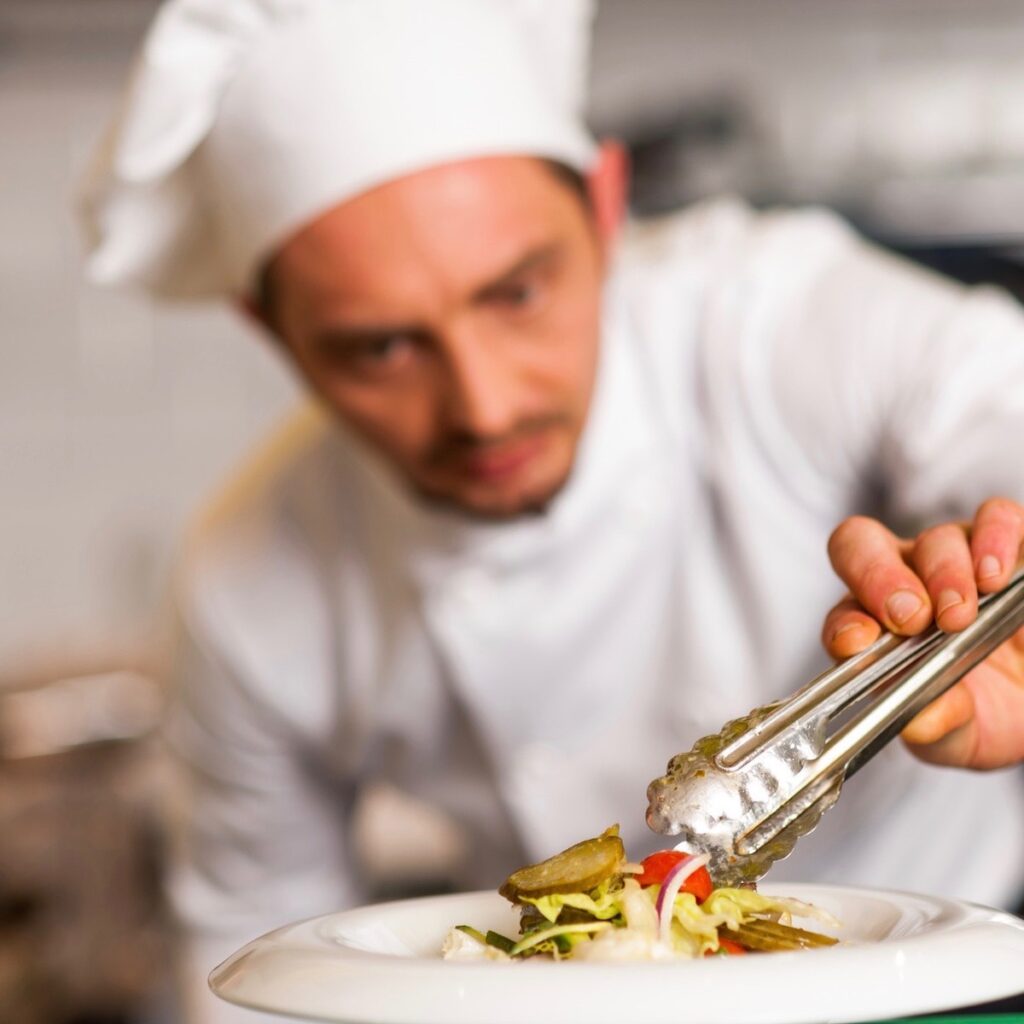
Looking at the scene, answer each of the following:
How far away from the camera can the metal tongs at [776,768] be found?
566mm

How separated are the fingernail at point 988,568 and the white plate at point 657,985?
0.22 m

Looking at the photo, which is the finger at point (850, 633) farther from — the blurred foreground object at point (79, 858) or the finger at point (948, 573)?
the blurred foreground object at point (79, 858)

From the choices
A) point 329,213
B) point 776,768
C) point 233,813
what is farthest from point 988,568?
point 233,813

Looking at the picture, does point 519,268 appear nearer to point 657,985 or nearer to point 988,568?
point 988,568

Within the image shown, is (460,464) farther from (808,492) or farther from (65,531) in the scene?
(65,531)

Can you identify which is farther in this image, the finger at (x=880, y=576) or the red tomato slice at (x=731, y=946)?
the finger at (x=880, y=576)

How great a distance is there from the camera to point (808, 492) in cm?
128

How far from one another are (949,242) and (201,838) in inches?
73.5

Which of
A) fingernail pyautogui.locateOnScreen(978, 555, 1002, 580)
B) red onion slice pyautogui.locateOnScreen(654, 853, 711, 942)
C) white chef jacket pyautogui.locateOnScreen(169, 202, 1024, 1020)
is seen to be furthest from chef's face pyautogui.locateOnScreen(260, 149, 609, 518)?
red onion slice pyautogui.locateOnScreen(654, 853, 711, 942)

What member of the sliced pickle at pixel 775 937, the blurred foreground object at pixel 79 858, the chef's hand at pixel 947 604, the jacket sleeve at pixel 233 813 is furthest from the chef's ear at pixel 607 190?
the blurred foreground object at pixel 79 858

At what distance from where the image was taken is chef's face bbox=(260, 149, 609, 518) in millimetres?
1064

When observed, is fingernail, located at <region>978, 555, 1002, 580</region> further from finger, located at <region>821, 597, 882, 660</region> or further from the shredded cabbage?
the shredded cabbage

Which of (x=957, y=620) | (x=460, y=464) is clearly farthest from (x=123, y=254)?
(x=957, y=620)

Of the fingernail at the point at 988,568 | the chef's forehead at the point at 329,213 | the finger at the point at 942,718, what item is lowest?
the finger at the point at 942,718
